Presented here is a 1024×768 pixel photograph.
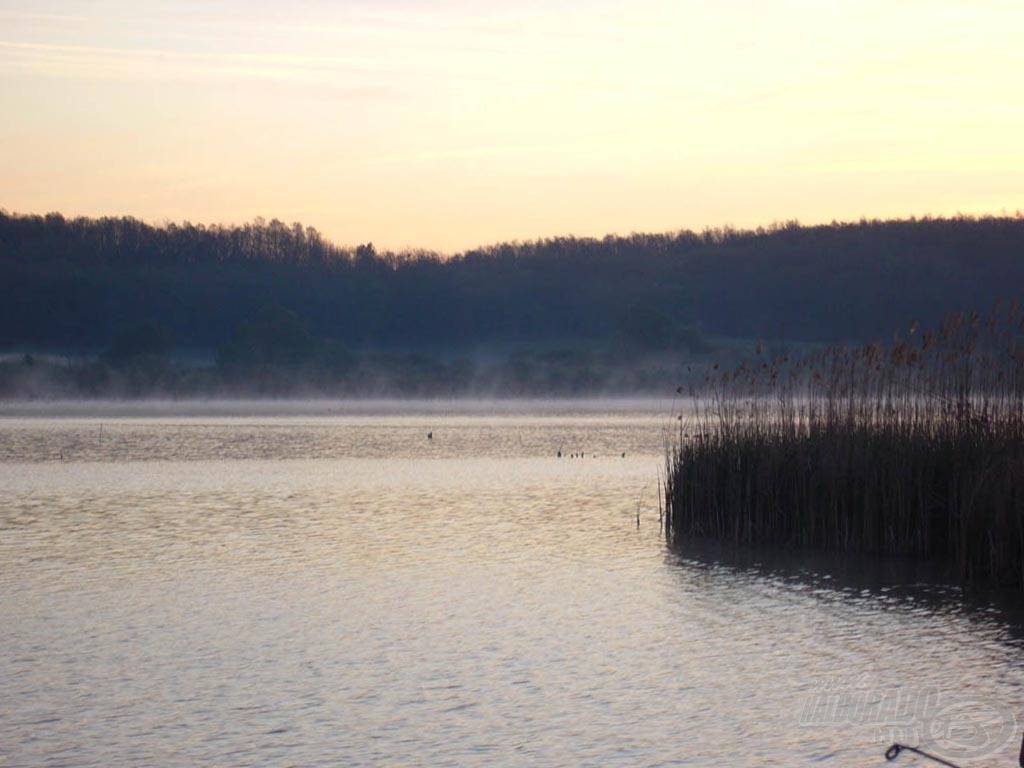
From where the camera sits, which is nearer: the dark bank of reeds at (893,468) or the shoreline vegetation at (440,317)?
the dark bank of reeds at (893,468)

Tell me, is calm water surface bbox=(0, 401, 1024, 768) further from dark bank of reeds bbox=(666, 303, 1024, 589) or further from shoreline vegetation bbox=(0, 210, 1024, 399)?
shoreline vegetation bbox=(0, 210, 1024, 399)

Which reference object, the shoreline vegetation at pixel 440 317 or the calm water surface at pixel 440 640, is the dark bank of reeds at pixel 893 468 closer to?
the calm water surface at pixel 440 640

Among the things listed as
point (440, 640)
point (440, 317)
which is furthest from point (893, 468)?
point (440, 317)

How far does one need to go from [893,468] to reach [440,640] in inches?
221

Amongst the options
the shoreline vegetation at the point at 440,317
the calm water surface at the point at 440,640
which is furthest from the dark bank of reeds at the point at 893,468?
the shoreline vegetation at the point at 440,317

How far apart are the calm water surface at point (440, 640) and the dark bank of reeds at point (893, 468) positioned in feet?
2.47

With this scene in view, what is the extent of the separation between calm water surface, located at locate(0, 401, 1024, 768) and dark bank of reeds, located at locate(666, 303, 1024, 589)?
2.47ft

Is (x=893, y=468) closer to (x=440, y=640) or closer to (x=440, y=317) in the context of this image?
(x=440, y=640)

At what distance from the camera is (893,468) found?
510 inches

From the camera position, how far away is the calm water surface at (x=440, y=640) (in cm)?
719

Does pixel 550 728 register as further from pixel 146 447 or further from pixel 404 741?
pixel 146 447

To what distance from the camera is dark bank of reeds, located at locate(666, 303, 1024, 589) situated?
457 inches

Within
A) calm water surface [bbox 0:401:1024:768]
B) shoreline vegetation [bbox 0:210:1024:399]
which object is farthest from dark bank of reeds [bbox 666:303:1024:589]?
shoreline vegetation [bbox 0:210:1024:399]

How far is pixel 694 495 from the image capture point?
15.1m
